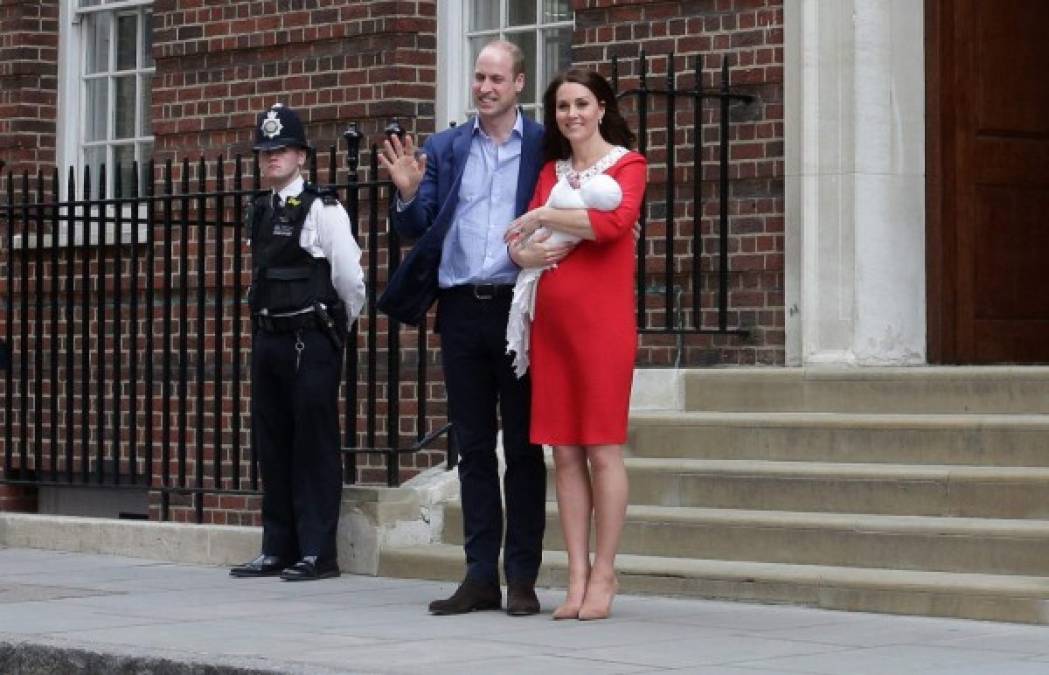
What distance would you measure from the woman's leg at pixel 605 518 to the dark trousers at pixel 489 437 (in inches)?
12.5

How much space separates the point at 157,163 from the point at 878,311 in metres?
5.01

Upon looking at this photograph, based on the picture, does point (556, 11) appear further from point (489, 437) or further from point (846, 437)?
point (489, 437)

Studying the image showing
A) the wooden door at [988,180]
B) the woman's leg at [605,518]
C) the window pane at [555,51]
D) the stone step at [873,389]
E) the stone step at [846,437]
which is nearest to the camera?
the woman's leg at [605,518]

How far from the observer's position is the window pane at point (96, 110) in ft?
49.0

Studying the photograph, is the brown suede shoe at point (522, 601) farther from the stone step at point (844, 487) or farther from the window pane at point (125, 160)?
the window pane at point (125, 160)

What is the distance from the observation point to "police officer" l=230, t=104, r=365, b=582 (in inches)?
377

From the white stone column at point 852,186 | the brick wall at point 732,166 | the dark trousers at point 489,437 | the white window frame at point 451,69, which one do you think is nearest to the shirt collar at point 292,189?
the dark trousers at point 489,437

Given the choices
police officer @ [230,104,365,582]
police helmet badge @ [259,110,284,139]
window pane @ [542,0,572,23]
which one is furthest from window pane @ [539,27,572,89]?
police helmet badge @ [259,110,284,139]

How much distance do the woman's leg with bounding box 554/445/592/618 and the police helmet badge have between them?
2113 millimetres

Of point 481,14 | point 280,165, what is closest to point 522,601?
point 280,165

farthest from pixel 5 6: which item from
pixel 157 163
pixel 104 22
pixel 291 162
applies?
pixel 291 162

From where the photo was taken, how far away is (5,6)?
15.1 m

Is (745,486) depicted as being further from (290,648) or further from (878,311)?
(290,648)

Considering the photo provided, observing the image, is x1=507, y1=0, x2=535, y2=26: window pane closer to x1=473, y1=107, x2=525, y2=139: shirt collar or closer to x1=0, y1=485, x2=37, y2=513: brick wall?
x1=473, y1=107, x2=525, y2=139: shirt collar
